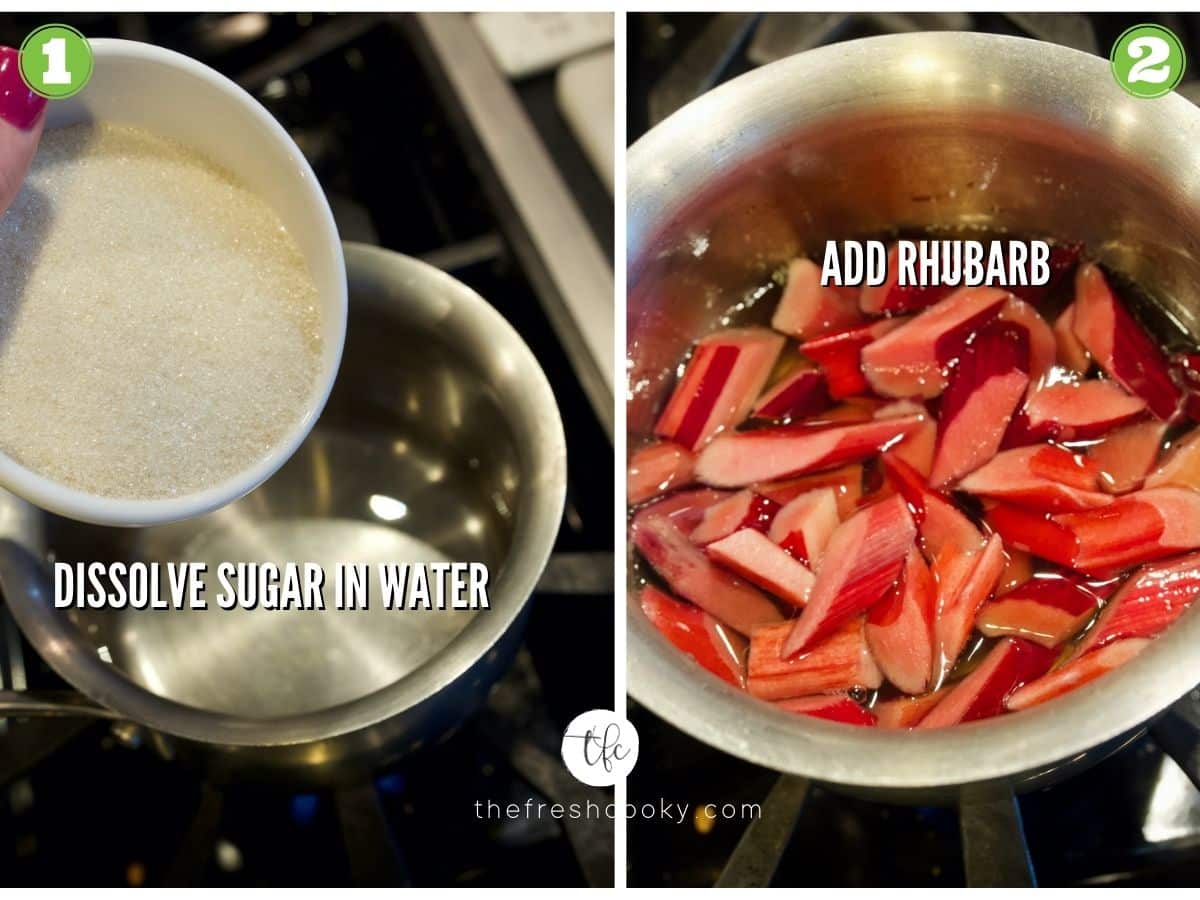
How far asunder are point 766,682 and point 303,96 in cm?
52

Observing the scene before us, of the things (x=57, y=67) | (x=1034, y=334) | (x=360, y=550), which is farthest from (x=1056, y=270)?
(x=57, y=67)

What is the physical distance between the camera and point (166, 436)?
53 cm

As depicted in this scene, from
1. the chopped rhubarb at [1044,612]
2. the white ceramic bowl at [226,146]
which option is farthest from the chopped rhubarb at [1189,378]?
the white ceramic bowl at [226,146]

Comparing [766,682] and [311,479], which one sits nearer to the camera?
[766,682]

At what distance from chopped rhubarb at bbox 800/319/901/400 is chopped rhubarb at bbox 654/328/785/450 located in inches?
1.1

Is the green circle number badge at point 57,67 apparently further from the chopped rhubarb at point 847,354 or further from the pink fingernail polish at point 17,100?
the chopped rhubarb at point 847,354

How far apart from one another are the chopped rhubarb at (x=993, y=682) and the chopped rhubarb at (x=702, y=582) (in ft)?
0.29

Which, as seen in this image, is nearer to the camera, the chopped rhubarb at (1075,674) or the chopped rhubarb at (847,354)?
the chopped rhubarb at (1075,674)

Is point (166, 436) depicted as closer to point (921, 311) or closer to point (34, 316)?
point (34, 316)

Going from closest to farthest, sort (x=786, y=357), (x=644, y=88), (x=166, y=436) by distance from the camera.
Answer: (x=166, y=436)
(x=786, y=357)
(x=644, y=88)

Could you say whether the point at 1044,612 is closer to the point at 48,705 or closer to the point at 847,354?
the point at 847,354

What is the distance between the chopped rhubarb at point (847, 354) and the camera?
0.62 m

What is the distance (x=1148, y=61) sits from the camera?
60cm
